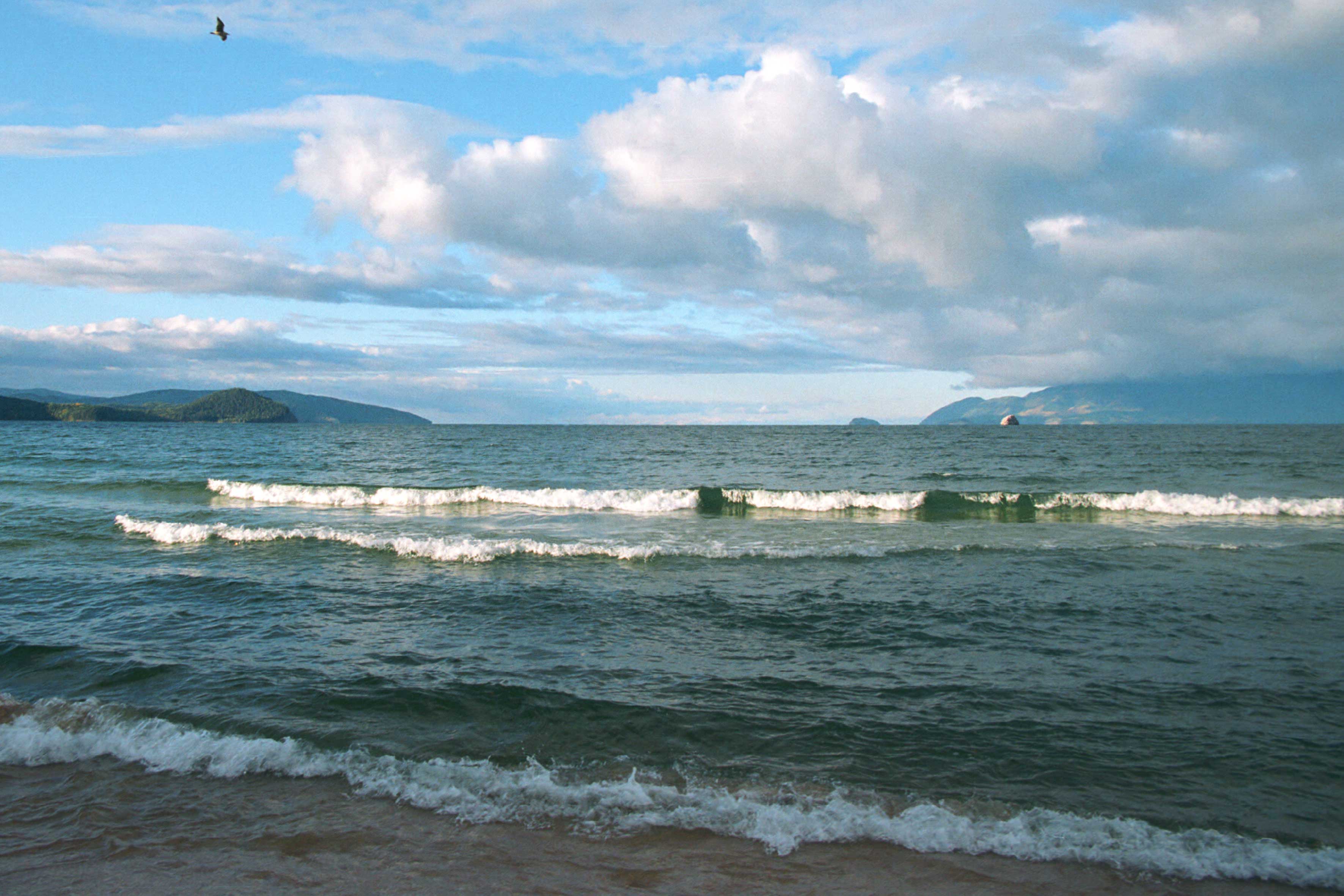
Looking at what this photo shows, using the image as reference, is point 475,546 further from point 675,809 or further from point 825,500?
point 825,500

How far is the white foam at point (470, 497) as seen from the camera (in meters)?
26.7

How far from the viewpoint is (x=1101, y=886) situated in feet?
16.5

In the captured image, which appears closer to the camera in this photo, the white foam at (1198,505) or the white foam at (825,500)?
the white foam at (1198,505)

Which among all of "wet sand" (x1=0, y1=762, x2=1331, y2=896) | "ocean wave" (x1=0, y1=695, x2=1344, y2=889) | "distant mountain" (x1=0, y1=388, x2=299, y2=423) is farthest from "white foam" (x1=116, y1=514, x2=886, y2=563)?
"distant mountain" (x1=0, y1=388, x2=299, y2=423)

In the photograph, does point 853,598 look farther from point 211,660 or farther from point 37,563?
point 37,563

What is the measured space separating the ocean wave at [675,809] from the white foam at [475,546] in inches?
359

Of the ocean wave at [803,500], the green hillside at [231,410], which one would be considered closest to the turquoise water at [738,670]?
the ocean wave at [803,500]

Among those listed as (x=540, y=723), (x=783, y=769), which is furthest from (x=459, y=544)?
(x=783, y=769)

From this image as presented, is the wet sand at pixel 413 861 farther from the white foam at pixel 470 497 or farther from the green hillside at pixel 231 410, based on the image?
the green hillside at pixel 231 410

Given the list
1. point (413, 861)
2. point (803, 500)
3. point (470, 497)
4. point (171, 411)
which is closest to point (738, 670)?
point (413, 861)

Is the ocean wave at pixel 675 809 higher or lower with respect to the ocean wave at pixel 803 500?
lower

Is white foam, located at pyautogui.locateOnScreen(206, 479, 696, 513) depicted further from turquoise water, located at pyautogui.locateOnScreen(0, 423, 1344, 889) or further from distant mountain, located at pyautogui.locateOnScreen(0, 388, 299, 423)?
distant mountain, located at pyautogui.locateOnScreen(0, 388, 299, 423)

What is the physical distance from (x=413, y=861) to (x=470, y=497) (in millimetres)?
24201

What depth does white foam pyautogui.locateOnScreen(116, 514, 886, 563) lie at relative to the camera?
658 inches
